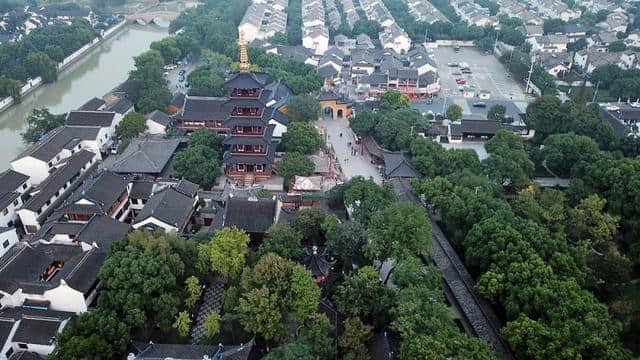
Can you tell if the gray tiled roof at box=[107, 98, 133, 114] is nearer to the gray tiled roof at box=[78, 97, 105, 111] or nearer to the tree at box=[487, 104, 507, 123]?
the gray tiled roof at box=[78, 97, 105, 111]

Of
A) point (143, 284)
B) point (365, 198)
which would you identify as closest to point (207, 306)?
point (143, 284)

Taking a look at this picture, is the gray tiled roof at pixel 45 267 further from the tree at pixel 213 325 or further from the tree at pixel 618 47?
the tree at pixel 618 47

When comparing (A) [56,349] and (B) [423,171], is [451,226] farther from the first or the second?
(A) [56,349]

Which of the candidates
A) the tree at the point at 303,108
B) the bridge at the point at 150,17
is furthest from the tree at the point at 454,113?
the bridge at the point at 150,17

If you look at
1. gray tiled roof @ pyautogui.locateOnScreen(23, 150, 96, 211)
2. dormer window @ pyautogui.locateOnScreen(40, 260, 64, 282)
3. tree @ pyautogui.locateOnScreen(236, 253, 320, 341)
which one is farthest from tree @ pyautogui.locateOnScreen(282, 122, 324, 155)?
dormer window @ pyautogui.locateOnScreen(40, 260, 64, 282)

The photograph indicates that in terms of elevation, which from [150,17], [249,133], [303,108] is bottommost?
[150,17]

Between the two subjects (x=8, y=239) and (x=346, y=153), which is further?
(x=346, y=153)

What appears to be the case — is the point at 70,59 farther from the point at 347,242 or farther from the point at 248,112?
the point at 347,242
